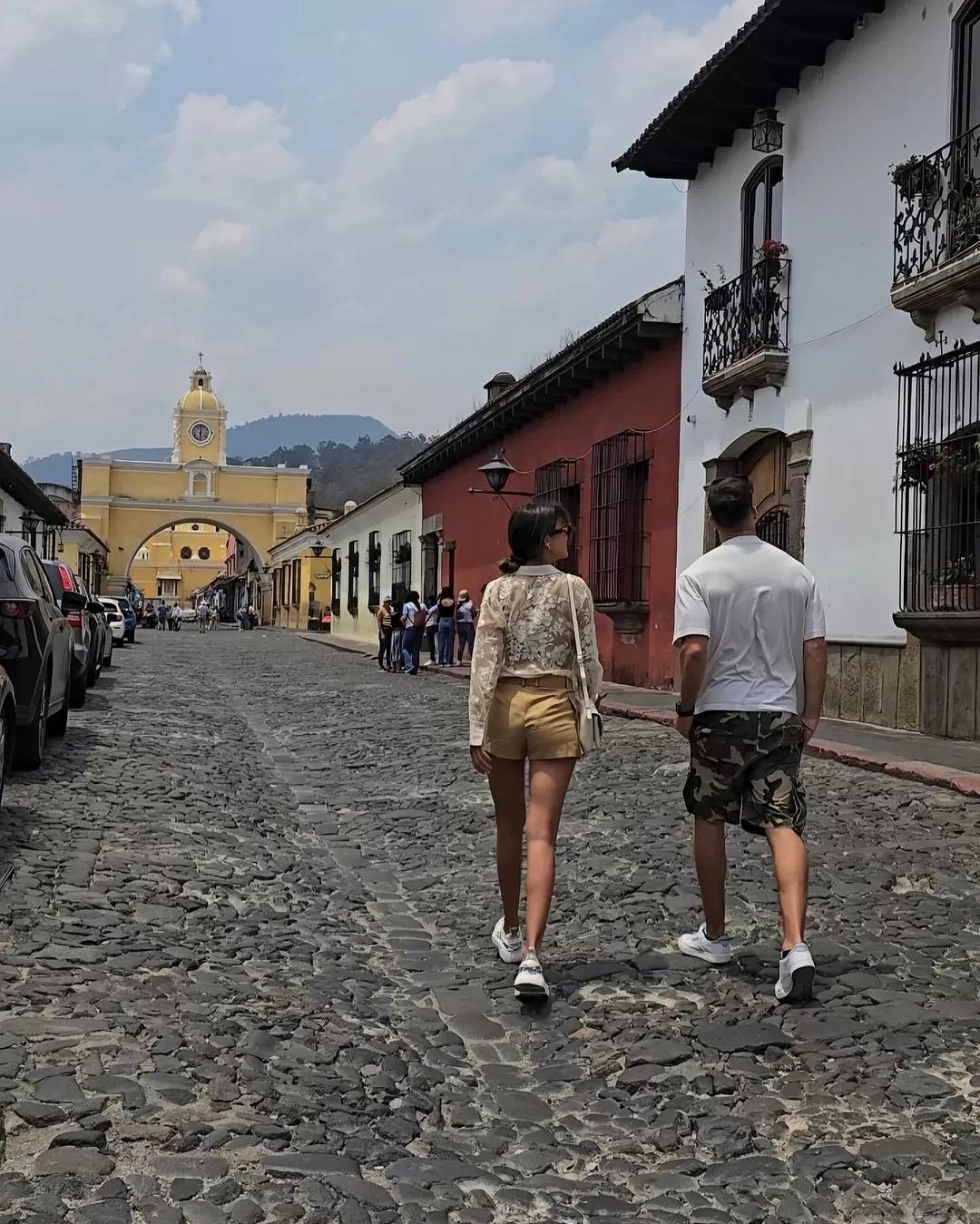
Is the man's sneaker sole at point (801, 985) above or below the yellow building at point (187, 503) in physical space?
below

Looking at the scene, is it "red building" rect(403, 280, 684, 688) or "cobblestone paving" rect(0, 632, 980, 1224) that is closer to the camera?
"cobblestone paving" rect(0, 632, 980, 1224)

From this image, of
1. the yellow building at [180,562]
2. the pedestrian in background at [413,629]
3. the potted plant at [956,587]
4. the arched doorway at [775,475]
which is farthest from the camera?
the yellow building at [180,562]

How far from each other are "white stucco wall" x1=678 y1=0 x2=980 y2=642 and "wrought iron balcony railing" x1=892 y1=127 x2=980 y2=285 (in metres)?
0.36

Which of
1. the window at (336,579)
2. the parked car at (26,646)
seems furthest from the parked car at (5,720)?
the window at (336,579)

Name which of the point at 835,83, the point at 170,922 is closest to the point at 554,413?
the point at 835,83

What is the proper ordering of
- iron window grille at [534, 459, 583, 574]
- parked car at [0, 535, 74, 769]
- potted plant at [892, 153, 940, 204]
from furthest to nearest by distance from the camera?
iron window grille at [534, 459, 583, 574]
potted plant at [892, 153, 940, 204]
parked car at [0, 535, 74, 769]

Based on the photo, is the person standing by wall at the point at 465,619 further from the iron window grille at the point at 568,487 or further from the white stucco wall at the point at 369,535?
the white stucco wall at the point at 369,535

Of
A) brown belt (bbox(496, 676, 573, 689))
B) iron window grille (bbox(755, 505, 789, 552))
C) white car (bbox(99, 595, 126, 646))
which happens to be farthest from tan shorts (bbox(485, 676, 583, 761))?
white car (bbox(99, 595, 126, 646))

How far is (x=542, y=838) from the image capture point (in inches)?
159

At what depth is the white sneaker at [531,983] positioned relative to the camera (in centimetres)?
389

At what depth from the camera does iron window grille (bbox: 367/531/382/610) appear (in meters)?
36.8

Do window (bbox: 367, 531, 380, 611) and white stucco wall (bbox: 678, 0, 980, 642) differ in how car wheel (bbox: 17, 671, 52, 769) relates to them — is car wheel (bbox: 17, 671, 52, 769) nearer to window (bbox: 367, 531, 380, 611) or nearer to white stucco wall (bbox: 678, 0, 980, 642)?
white stucco wall (bbox: 678, 0, 980, 642)

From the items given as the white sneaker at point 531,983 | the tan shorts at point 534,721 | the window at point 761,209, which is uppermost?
the window at point 761,209

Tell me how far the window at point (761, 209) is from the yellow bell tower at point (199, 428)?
65.8 m
